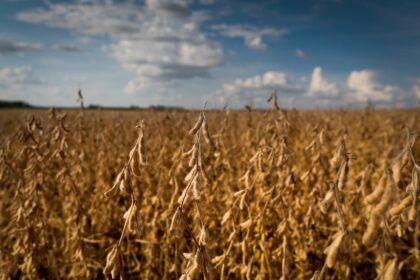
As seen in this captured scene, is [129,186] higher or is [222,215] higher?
[129,186]

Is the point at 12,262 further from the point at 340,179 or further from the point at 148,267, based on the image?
the point at 340,179

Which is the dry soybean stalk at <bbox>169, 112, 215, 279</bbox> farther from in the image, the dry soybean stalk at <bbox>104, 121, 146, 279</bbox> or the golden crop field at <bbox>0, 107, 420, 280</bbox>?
the dry soybean stalk at <bbox>104, 121, 146, 279</bbox>

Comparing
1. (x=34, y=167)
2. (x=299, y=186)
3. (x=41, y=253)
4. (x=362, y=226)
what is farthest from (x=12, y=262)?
(x=362, y=226)

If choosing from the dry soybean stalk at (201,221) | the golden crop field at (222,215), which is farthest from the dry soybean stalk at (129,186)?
the dry soybean stalk at (201,221)

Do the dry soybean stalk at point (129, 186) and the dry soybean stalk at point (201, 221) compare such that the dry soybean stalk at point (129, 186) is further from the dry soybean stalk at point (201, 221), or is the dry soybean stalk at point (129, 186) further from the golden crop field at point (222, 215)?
the dry soybean stalk at point (201, 221)

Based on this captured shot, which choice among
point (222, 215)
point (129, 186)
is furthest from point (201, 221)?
point (222, 215)

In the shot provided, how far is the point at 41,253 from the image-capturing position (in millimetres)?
2539

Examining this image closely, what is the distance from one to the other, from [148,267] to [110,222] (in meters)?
1.28

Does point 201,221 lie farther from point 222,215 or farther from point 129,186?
point 222,215

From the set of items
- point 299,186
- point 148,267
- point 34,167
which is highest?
point 34,167

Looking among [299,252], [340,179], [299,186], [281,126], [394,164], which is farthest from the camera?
[299,186]

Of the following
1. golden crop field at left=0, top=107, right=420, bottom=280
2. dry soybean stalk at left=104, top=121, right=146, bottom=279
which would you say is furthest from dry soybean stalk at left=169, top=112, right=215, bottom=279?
dry soybean stalk at left=104, top=121, right=146, bottom=279

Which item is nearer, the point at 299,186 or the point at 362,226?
the point at 362,226

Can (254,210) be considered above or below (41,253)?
above
